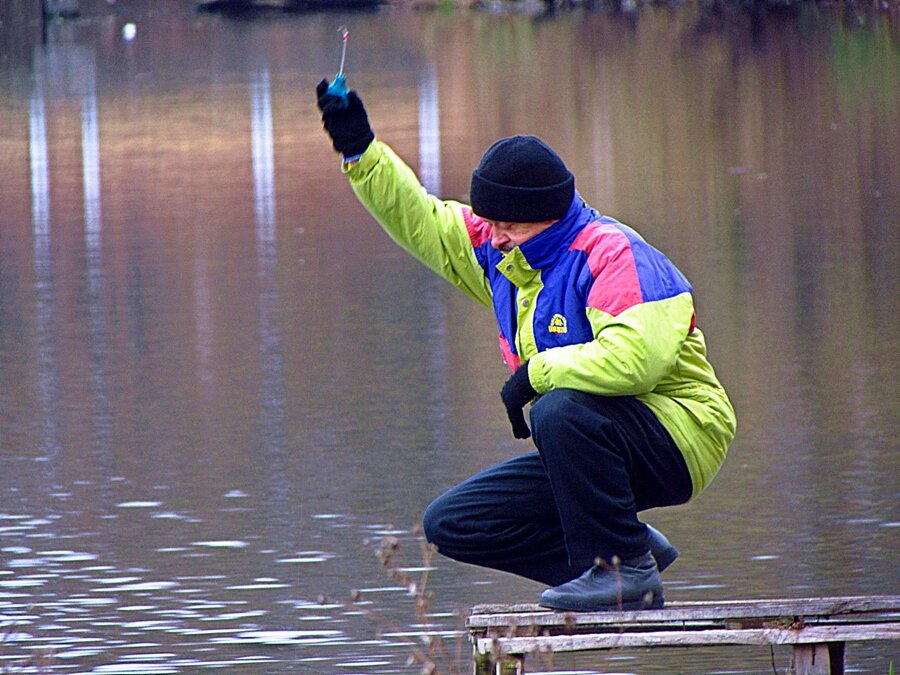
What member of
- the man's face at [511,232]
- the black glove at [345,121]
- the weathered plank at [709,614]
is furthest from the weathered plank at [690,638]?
the black glove at [345,121]

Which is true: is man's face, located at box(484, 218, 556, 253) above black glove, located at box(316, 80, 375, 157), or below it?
below

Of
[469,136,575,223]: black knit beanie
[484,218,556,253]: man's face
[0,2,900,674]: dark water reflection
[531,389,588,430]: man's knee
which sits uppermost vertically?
[469,136,575,223]: black knit beanie

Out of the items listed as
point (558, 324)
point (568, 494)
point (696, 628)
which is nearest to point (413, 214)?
point (558, 324)

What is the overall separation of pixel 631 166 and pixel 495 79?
11.0 meters

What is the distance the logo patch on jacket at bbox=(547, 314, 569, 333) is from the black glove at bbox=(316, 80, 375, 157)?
647 mm

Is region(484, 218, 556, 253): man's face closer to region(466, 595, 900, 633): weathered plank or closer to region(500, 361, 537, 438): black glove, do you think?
region(500, 361, 537, 438): black glove

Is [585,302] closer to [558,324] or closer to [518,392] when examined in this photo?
[558,324]

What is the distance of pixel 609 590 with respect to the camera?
4.88 m

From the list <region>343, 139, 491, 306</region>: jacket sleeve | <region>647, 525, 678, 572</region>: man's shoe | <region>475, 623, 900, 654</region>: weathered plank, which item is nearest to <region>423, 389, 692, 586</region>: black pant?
<region>647, 525, 678, 572</region>: man's shoe

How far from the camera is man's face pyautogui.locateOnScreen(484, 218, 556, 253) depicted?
4898 millimetres

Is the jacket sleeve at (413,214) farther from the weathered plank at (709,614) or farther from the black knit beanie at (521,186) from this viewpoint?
the weathered plank at (709,614)

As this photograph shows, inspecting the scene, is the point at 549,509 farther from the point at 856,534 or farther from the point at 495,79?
the point at 495,79

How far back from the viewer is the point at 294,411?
30.1 ft

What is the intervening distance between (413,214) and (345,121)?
0.97 feet
